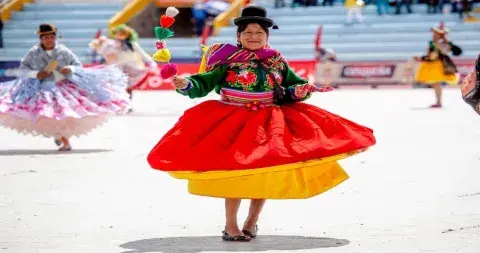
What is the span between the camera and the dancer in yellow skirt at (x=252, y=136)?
7.11 metres

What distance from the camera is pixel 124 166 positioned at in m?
12.6

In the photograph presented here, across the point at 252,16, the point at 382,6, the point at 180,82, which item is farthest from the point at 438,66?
the point at 180,82

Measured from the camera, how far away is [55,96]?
48.3ft

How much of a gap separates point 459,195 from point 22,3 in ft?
119

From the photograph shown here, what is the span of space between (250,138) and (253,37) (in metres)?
0.66

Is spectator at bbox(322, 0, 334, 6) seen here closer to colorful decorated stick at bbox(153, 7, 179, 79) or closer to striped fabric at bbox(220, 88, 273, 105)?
striped fabric at bbox(220, 88, 273, 105)

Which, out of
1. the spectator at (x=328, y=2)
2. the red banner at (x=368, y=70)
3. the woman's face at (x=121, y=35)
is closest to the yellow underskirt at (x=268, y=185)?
the woman's face at (x=121, y=35)

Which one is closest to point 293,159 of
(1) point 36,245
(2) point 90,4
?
(1) point 36,245

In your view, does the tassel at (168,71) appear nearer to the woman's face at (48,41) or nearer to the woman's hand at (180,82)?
the woman's hand at (180,82)

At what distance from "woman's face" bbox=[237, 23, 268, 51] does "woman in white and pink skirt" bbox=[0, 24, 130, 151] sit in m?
7.13

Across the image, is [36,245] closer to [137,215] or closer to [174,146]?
[174,146]

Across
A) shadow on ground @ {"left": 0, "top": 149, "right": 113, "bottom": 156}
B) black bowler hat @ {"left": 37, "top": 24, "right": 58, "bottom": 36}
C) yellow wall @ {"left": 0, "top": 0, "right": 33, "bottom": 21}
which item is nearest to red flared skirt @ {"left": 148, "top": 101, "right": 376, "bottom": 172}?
black bowler hat @ {"left": 37, "top": 24, "right": 58, "bottom": 36}

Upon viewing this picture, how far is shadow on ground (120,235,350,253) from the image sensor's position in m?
7.06

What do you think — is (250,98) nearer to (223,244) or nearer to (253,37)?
(253,37)
